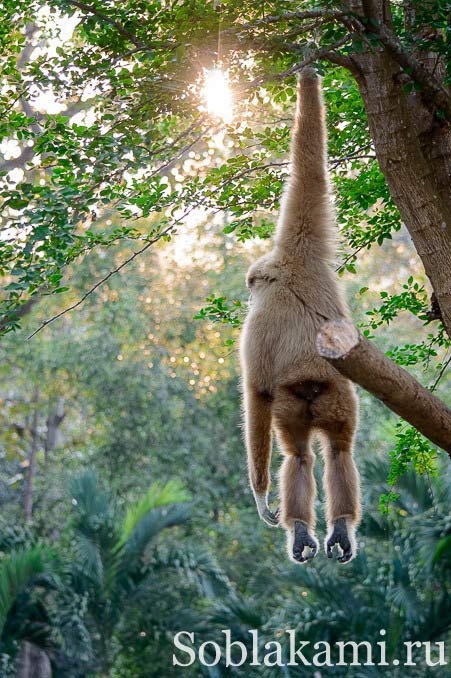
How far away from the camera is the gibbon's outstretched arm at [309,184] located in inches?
166

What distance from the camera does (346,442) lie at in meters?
4.21

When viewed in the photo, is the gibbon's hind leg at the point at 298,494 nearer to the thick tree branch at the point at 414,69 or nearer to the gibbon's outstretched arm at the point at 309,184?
the gibbon's outstretched arm at the point at 309,184

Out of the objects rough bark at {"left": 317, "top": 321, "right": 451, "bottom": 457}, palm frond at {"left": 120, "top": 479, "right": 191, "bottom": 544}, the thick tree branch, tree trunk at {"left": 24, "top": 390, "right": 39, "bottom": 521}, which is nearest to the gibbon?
the thick tree branch

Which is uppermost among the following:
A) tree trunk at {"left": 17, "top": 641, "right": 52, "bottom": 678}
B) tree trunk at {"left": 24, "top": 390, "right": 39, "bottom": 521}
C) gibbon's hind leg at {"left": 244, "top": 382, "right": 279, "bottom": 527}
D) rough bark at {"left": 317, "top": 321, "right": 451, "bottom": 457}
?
tree trunk at {"left": 24, "top": 390, "right": 39, "bottom": 521}

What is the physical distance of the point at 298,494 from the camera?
429 cm

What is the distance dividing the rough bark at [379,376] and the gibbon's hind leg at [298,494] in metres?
1.00

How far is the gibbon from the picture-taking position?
3992mm

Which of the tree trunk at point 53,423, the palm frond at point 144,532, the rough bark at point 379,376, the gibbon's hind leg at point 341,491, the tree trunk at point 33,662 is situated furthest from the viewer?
the tree trunk at point 53,423

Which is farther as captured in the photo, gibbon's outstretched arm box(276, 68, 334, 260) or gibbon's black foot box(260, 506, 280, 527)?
gibbon's black foot box(260, 506, 280, 527)

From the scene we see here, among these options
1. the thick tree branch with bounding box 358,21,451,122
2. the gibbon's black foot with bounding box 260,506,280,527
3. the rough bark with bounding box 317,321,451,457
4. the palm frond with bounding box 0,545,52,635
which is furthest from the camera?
the palm frond with bounding box 0,545,52,635

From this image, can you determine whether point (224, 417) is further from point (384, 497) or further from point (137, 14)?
point (137, 14)

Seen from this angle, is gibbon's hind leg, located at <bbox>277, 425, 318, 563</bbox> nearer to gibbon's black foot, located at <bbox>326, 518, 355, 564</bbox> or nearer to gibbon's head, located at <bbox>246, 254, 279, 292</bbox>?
gibbon's black foot, located at <bbox>326, 518, 355, 564</bbox>

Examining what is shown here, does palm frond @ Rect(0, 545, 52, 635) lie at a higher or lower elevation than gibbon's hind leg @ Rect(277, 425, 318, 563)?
higher

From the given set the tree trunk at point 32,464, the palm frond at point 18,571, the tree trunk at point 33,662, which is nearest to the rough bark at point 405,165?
the palm frond at point 18,571
